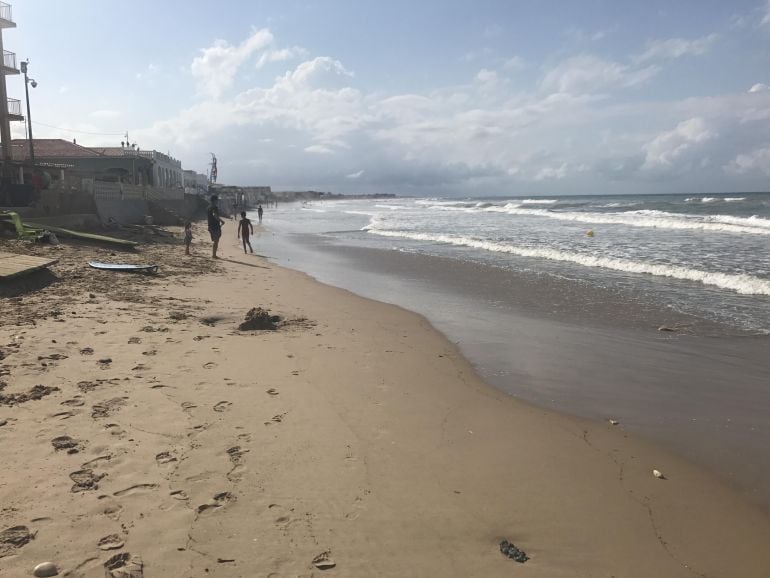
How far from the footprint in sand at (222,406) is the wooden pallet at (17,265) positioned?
5542 millimetres

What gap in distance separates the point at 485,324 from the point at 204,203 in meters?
36.3

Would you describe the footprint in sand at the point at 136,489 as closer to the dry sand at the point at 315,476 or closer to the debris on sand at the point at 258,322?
the dry sand at the point at 315,476

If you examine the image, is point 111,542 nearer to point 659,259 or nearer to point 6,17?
point 659,259

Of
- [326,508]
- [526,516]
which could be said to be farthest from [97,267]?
[526,516]

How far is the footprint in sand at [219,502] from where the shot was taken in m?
2.91

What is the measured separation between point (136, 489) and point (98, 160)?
42650mm

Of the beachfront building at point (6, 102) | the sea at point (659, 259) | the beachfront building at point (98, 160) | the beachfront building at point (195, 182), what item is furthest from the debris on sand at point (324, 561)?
the beachfront building at point (195, 182)

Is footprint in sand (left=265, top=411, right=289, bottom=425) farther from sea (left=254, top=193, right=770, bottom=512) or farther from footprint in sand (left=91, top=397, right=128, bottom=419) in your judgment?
sea (left=254, top=193, right=770, bottom=512)

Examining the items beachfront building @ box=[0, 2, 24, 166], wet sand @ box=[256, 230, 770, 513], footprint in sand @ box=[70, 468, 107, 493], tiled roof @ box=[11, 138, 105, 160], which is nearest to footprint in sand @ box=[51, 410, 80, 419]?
footprint in sand @ box=[70, 468, 107, 493]

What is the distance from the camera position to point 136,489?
3.05 metres

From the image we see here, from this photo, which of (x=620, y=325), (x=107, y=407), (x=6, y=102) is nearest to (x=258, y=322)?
(x=107, y=407)

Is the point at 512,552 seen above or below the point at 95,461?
below

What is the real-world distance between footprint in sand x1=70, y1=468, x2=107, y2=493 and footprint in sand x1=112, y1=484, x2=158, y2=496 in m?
0.17

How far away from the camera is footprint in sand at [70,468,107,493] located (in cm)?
302
